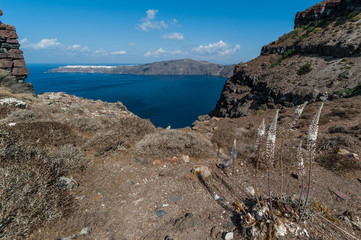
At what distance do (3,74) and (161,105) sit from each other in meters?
63.1

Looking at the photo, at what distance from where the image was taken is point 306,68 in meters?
26.8

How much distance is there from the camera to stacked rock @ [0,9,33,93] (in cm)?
1182

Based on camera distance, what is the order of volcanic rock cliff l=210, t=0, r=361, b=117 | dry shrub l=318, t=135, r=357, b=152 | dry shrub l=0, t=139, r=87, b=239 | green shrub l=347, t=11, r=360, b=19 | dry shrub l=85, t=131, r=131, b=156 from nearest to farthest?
dry shrub l=0, t=139, r=87, b=239, dry shrub l=85, t=131, r=131, b=156, dry shrub l=318, t=135, r=357, b=152, volcanic rock cliff l=210, t=0, r=361, b=117, green shrub l=347, t=11, r=360, b=19

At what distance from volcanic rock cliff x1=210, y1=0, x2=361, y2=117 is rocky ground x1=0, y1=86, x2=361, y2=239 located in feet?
59.2

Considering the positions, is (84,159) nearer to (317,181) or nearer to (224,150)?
(224,150)

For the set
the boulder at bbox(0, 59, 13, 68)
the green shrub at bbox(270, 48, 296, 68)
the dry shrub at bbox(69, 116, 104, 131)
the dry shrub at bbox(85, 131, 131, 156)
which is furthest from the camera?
the green shrub at bbox(270, 48, 296, 68)

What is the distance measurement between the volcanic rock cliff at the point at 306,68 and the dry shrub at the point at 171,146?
66.7 ft

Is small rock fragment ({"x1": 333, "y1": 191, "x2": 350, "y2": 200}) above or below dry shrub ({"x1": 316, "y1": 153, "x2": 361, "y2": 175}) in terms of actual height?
below

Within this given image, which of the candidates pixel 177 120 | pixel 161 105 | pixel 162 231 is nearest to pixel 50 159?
pixel 162 231

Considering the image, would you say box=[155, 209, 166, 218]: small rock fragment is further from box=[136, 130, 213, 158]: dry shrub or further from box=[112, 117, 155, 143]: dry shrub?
box=[112, 117, 155, 143]: dry shrub

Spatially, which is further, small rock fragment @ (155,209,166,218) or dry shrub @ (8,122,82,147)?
dry shrub @ (8,122,82,147)

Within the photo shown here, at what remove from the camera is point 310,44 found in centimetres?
3097

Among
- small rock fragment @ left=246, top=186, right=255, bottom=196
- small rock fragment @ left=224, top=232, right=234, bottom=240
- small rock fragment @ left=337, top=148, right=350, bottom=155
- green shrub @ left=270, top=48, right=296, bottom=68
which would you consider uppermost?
green shrub @ left=270, top=48, right=296, bottom=68

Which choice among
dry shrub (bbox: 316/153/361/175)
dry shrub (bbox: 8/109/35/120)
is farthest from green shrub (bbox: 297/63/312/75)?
dry shrub (bbox: 8/109/35/120)
